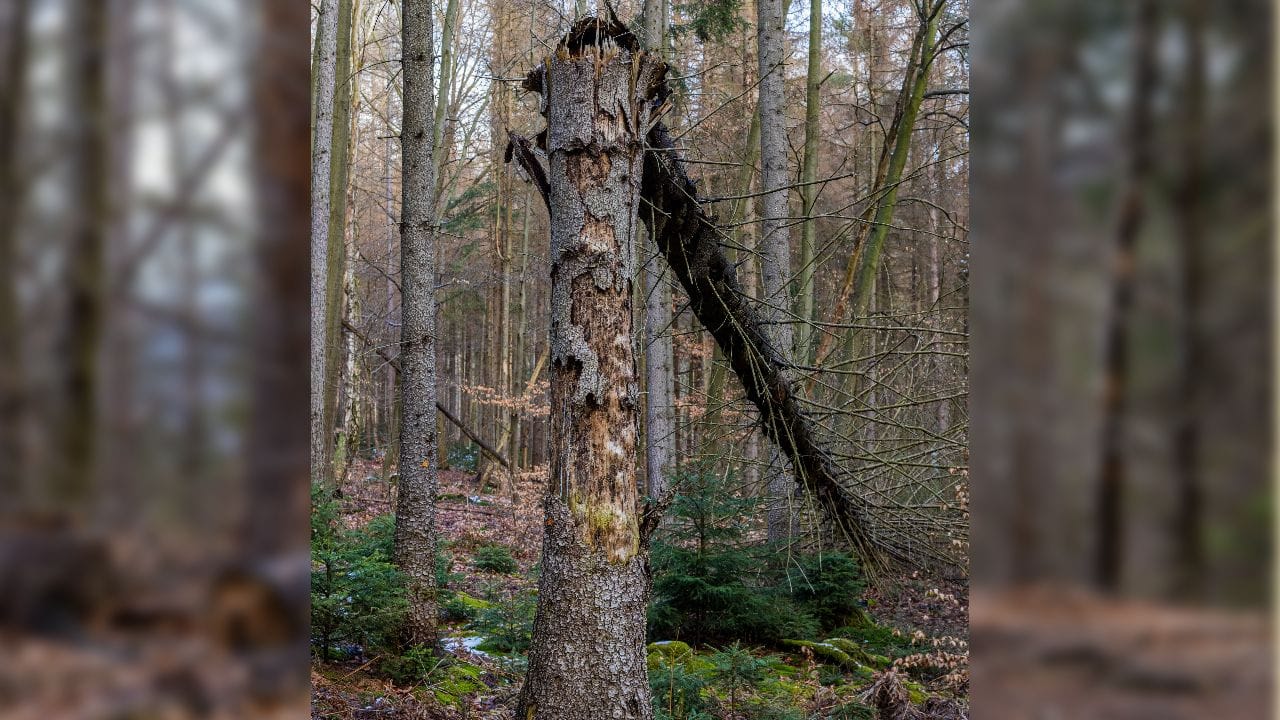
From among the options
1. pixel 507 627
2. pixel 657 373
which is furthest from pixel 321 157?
pixel 507 627

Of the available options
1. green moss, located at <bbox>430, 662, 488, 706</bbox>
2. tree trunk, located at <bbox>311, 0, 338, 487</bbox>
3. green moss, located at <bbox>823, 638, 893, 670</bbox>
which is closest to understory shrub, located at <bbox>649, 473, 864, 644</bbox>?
green moss, located at <bbox>823, 638, 893, 670</bbox>

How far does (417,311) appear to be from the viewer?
7.19 meters

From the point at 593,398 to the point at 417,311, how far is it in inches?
156

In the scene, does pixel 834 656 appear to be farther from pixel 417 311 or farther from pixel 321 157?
pixel 321 157
